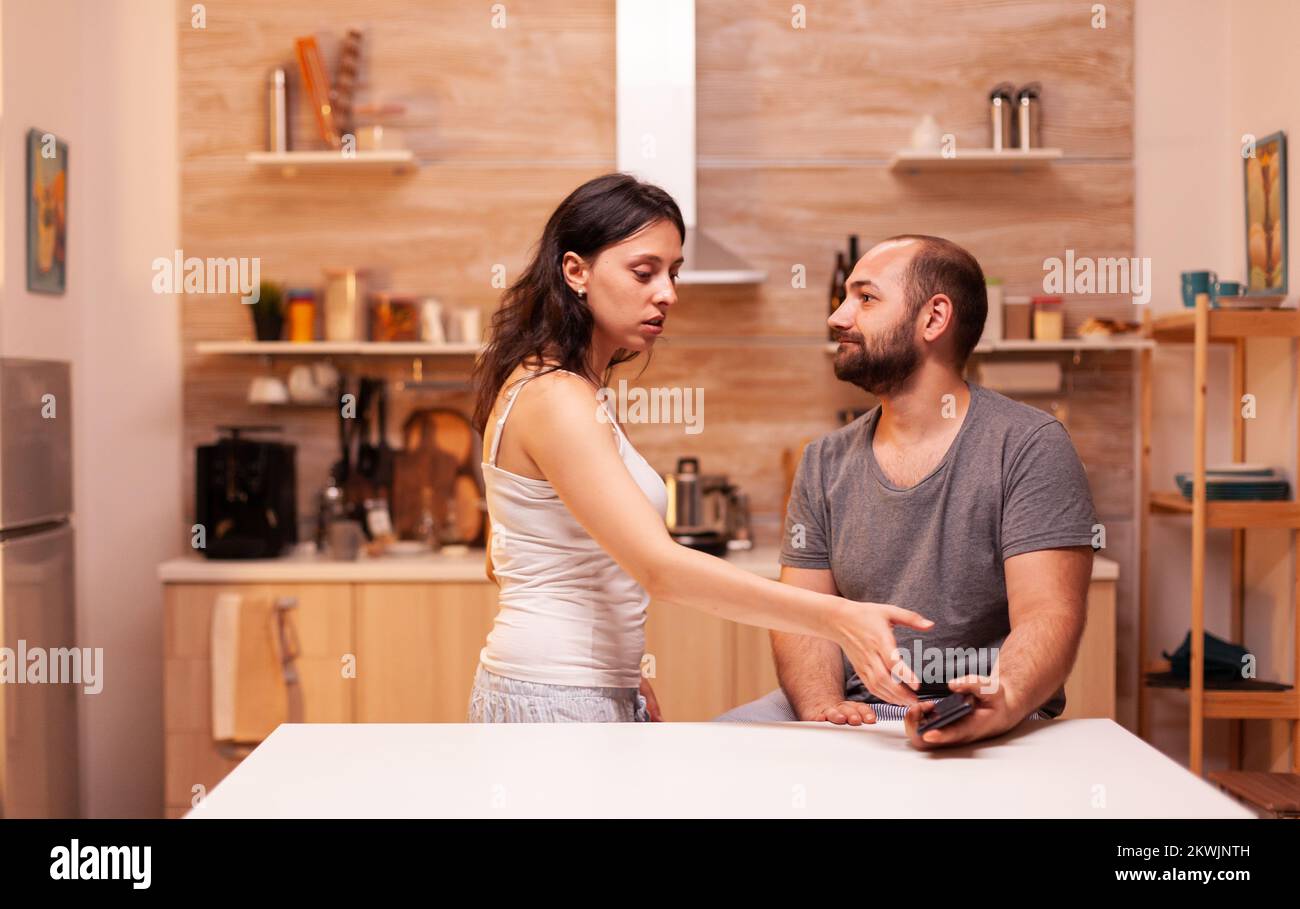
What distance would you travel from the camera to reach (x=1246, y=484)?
3092 millimetres

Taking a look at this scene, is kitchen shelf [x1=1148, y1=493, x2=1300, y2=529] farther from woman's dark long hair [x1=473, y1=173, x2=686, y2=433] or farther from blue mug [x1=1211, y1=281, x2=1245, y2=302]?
woman's dark long hair [x1=473, y1=173, x2=686, y2=433]

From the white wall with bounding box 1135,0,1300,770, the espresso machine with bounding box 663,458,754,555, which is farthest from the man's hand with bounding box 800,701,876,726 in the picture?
the white wall with bounding box 1135,0,1300,770

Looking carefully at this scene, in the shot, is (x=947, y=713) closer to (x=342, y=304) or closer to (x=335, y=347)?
(x=335, y=347)

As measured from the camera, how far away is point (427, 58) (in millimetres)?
3658

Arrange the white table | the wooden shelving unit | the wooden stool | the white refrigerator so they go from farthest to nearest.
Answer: the wooden shelving unit, the white refrigerator, the wooden stool, the white table

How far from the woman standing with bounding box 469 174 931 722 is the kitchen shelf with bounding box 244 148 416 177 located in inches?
76.6

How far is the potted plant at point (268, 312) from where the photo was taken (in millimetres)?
3500

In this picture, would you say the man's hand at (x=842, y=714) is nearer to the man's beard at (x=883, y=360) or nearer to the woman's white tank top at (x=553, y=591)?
the woman's white tank top at (x=553, y=591)

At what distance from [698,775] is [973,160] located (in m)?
2.74

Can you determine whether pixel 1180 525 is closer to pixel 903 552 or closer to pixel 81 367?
pixel 903 552

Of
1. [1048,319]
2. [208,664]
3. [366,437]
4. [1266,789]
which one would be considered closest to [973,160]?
[1048,319]

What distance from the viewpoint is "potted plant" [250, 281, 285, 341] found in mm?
3500

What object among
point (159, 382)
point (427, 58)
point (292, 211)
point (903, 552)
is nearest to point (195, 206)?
point (292, 211)

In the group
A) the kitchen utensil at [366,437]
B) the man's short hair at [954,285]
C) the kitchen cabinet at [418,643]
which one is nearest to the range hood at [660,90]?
the kitchen utensil at [366,437]
